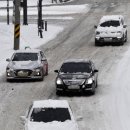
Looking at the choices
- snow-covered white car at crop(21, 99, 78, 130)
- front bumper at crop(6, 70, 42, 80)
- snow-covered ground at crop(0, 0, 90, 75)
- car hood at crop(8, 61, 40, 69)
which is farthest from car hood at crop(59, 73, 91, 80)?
snow-covered ground at crop(0, 0, 90, 75)

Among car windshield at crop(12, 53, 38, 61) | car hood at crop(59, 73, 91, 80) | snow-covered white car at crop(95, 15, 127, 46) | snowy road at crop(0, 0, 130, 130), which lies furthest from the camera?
snow-covered white car at crop(95, 15, 127, 46)

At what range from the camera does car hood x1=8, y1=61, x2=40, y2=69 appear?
27172 millimetres

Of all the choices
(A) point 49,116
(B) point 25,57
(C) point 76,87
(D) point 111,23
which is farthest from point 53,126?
(D) point 111,23

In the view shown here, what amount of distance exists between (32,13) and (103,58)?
30280mm

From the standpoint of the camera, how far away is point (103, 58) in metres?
34.7

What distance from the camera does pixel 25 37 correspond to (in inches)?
1802

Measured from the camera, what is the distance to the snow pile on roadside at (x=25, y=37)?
40319 mm

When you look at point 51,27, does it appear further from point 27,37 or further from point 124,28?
point 124,28

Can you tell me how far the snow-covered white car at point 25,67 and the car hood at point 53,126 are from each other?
11.1 m

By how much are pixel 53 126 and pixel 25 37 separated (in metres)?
30.4

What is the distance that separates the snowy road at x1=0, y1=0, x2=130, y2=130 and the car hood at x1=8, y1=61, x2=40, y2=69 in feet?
2.45

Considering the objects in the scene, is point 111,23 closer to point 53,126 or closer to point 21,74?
point 21,74

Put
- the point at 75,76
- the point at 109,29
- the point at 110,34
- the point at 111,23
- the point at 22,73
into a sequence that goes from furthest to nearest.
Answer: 1. the point at 111,23
2. the point at 109,29
3. the point at 110,34
4. the point at 22,73
5. the point at 75,76

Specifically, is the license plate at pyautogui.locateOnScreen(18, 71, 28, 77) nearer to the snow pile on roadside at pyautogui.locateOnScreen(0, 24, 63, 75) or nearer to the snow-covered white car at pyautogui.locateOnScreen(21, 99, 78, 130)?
the snow pile on roadside at pyautogui.locateOnScreen(0, 24, 63, 75)
